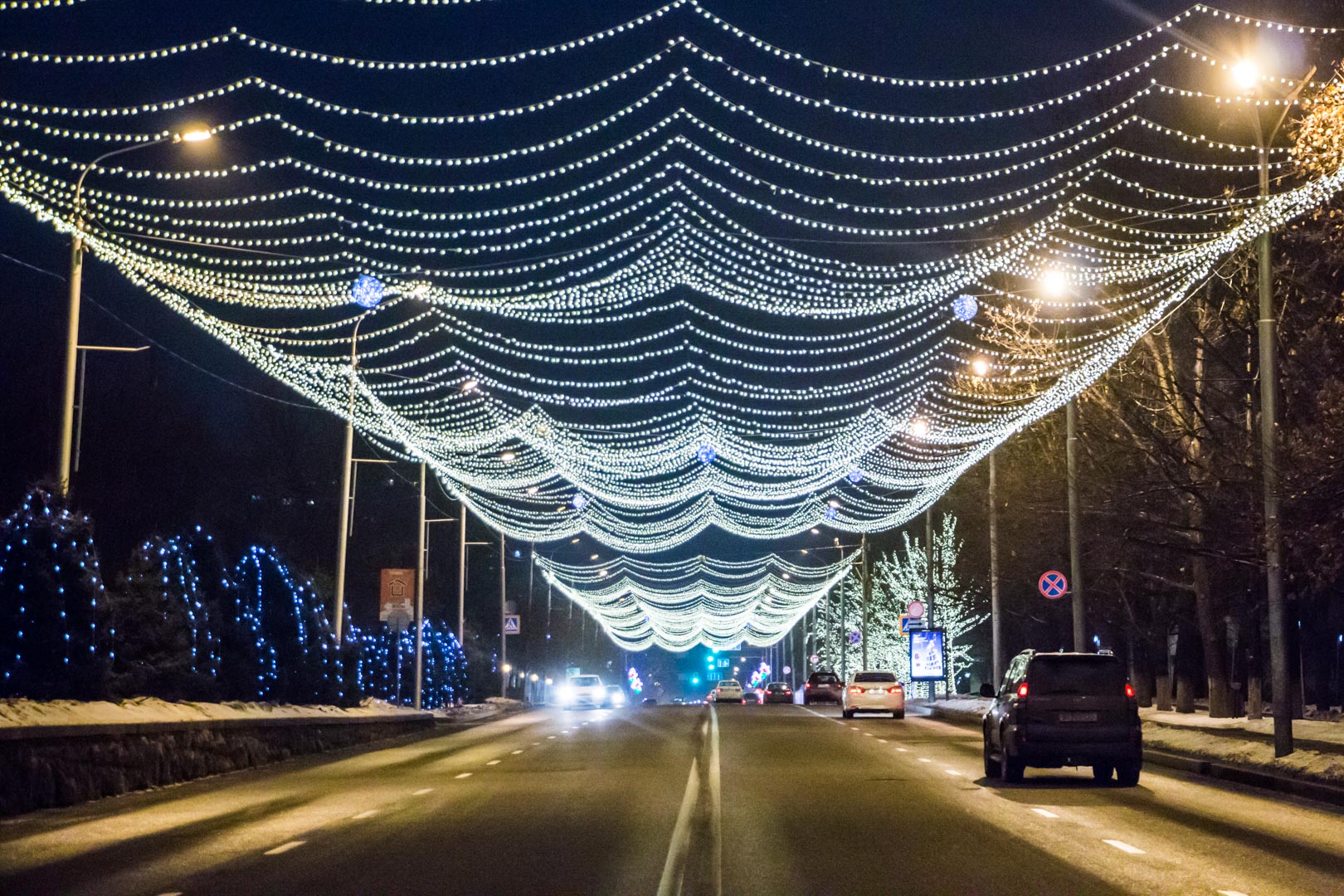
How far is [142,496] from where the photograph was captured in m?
69.1

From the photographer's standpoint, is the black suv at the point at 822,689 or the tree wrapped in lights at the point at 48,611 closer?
the tree wrapped in lights at the point at 48,611

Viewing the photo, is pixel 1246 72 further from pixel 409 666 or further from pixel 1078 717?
pixel 409 666

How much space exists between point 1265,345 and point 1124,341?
34.9ft

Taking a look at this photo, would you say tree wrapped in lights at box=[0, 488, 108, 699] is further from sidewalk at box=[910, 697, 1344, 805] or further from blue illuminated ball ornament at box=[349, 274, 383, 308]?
sidewalk at box=[910, 697, 1344, 805]

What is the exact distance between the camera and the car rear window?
23344 millimetres

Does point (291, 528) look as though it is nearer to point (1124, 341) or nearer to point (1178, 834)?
point (1124, 341)

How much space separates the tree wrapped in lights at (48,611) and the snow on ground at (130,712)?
700 millimetres

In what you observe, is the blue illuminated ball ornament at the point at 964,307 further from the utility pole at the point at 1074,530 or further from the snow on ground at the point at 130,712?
the snow on ground at the point at 130,712

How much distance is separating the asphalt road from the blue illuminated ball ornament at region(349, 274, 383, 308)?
9886mm

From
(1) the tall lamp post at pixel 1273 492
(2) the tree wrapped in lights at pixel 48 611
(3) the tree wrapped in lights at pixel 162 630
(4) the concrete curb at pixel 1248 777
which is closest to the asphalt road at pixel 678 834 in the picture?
(4) the concrete curb at pixel 1248 777

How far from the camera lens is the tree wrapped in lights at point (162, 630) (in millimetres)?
31516

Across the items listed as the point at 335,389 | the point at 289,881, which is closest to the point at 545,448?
the point at 335,389

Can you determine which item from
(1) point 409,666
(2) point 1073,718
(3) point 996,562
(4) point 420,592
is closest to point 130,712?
(2) point 1073,718

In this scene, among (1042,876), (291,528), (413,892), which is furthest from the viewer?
(291,528)
